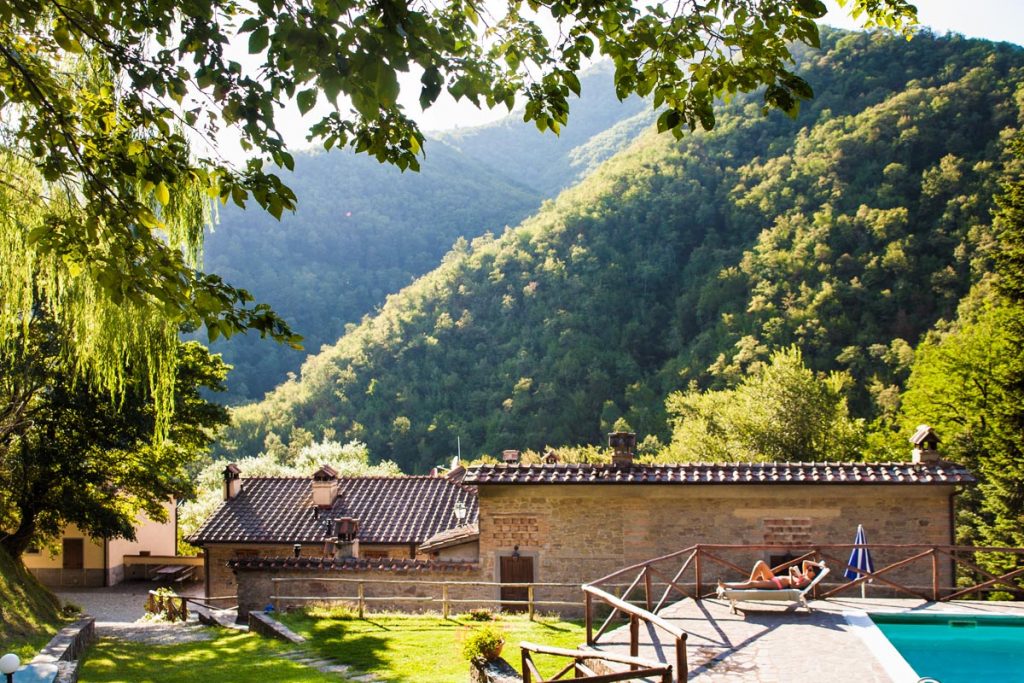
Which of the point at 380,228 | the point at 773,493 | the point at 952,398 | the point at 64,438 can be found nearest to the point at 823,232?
the point at 952,398

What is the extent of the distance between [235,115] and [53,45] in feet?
9.84

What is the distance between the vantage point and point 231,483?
2617 cm

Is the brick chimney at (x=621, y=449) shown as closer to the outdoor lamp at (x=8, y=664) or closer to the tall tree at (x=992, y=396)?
the outdoor lamp at (x=8, y=664)

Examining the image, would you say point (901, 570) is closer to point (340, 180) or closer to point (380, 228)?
point (380, 228)

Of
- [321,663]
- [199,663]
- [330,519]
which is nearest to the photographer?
[321,663]

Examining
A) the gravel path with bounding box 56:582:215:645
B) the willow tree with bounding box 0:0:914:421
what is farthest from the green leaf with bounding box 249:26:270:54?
the gravel path with bounding box 56:582:215:645

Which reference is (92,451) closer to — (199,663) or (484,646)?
(199,663)

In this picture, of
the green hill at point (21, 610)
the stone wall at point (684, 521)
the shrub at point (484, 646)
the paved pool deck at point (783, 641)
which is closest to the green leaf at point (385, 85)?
the paved pool deck at point (783, 641)

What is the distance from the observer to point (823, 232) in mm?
53156

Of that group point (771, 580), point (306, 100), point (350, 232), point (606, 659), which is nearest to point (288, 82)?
point (306, 100)

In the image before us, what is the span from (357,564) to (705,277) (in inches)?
1953

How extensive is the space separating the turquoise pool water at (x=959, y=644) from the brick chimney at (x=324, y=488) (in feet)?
53.9

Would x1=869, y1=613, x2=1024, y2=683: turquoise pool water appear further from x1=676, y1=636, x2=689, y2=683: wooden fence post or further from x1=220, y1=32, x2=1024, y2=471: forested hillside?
x1=220, y1=32, x2=1024, y2=471: forested hillside

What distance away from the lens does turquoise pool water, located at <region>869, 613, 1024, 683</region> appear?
1015 centimetres
